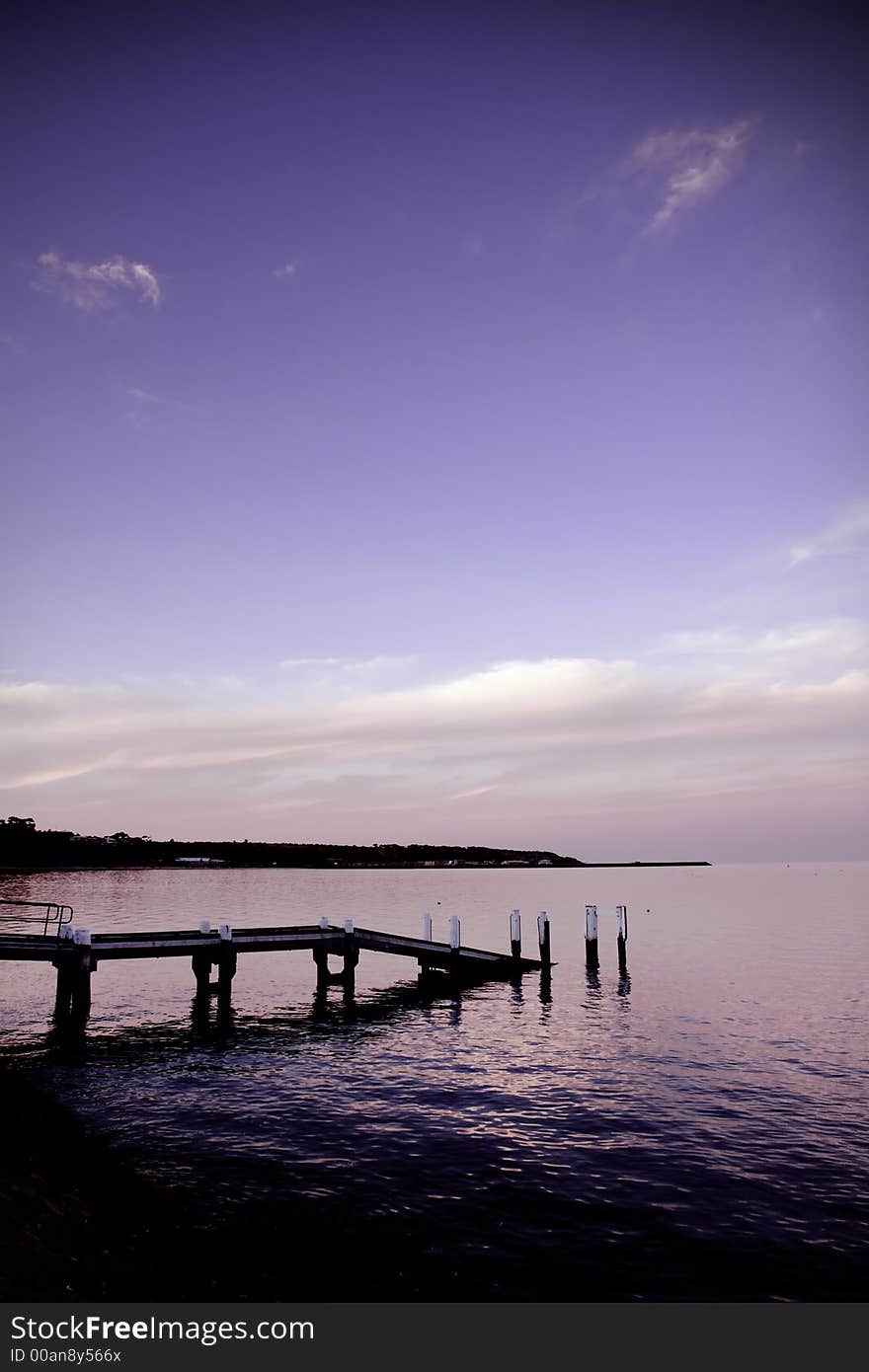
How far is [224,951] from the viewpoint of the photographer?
27.4 metres

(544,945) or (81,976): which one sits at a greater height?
(81,976)

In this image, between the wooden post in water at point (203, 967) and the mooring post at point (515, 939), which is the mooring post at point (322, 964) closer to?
the wooden post in water at point (203, 967)

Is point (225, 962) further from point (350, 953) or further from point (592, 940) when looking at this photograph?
point (592, 940)

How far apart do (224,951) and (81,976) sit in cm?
523

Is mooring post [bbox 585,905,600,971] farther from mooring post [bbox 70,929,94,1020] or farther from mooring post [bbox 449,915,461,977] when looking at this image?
mooring post [bbox 70,929,94,1020]

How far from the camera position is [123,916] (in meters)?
62.8

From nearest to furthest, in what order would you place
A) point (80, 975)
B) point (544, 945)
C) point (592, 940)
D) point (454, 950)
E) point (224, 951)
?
point (80, 975), point (224, 951), point (454, 950), point (544, 945), point (592, 940)

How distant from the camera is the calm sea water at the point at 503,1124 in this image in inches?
396

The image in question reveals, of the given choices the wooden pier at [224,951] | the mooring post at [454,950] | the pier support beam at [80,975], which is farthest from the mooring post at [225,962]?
the mooring post at [454,950]

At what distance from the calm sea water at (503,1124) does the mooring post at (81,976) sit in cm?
121

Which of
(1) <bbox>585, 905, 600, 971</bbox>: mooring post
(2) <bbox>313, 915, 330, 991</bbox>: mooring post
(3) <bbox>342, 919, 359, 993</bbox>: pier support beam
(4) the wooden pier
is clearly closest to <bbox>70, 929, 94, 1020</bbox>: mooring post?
(4) the wooden pier

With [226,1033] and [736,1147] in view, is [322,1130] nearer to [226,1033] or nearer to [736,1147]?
[736,1147]

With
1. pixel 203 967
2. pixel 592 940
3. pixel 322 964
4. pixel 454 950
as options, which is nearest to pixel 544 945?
pixel 592 940

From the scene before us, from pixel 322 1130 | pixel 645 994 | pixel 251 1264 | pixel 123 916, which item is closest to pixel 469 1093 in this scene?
pixel 322 1130
